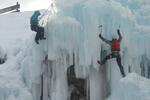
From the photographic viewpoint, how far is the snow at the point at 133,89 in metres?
13.0

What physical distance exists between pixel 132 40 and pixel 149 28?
0.75 m

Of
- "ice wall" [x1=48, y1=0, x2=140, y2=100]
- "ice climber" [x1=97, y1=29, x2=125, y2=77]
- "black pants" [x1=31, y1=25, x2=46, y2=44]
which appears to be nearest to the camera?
"ice climber" [x1=97, y1=29, x2=125, y2=77]

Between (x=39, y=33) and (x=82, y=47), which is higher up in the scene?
(x=39, y=33)

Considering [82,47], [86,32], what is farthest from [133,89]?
[86,32]

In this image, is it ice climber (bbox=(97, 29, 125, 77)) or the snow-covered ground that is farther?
the snow-covered ground

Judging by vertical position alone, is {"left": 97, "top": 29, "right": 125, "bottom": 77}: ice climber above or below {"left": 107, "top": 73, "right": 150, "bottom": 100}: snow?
above

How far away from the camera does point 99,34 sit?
15.0 m

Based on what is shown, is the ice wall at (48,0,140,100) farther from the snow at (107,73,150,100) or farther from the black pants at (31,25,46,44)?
the snow at (107,73,150,100)

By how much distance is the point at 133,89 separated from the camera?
13156 mm

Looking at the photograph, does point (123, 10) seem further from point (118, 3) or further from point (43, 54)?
point (43, 54)

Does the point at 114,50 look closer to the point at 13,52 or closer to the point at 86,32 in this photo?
the point at 86,32

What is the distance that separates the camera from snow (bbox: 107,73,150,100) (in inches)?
511

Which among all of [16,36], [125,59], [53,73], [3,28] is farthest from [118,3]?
[3,28]

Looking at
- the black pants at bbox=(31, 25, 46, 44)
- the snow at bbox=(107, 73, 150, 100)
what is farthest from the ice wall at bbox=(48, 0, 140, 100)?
the snow at bbox=(107, 73, 150, 100)
